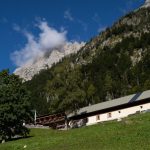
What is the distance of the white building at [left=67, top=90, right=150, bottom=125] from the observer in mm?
85375

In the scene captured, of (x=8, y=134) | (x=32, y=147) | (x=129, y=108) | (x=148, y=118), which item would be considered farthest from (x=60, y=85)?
(x=32, y=147)

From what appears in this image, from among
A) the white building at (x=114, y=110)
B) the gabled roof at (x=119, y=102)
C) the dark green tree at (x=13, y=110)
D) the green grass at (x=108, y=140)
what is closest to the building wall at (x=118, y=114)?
the white building at (x=114, y=110)

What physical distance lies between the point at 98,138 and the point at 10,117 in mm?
Answer: 22942

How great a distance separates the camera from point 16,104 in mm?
64938

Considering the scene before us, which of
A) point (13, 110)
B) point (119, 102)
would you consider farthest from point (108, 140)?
point (119, 102)

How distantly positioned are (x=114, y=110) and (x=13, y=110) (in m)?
30.3

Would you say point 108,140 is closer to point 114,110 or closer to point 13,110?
point 13,110

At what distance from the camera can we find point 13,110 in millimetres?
64062

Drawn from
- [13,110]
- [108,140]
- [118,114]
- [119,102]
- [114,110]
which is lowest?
[108,140]

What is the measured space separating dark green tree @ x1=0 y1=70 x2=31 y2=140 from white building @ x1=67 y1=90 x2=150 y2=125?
79.0 ft

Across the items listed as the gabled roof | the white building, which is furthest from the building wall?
the gabled roof

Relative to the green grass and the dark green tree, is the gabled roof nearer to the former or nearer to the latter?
the dark green tree

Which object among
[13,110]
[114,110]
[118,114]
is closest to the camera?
[13,110]

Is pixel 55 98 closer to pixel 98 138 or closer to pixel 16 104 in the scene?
pixel 16 104
